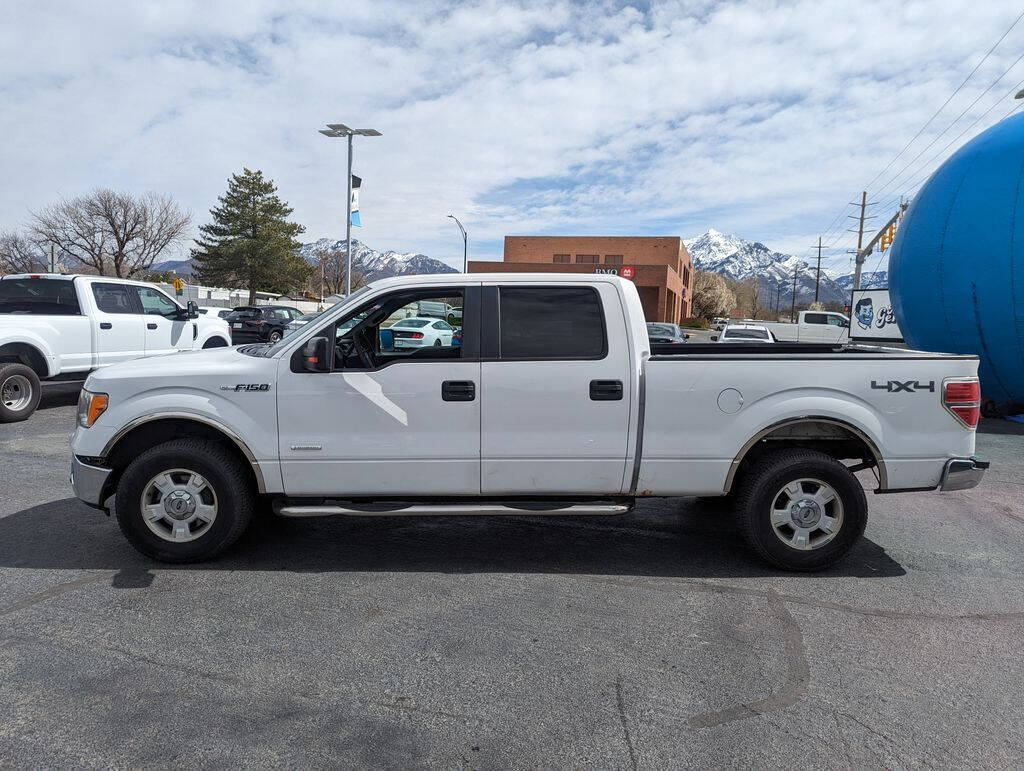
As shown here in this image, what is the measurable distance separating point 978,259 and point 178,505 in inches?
441

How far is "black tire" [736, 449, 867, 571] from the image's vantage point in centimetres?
455

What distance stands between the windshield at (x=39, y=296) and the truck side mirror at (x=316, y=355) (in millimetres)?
7986

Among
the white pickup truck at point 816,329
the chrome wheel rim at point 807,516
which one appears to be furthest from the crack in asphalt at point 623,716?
the white pickup truck at point 816,329

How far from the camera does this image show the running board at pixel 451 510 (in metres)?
4.48

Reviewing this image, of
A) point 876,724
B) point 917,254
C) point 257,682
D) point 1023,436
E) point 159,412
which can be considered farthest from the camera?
point 917,254

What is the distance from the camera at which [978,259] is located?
1055cm

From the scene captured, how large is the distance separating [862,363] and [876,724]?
2.32m

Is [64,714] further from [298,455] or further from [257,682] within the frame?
[298,455]

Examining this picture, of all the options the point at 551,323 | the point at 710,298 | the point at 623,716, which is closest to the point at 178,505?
the point at 551,323

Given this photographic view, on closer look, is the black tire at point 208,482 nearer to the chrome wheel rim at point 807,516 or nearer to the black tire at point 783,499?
the black tire at point 783,499

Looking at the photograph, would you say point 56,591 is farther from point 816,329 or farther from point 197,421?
point 816,329

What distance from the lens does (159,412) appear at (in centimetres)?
450

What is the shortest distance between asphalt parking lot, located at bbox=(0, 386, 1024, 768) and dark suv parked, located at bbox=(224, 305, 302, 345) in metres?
27.2

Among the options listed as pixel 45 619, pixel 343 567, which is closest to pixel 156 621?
pixel 45 619
